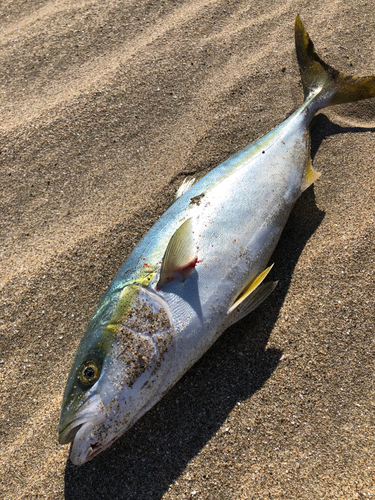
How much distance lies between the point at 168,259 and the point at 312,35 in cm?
243

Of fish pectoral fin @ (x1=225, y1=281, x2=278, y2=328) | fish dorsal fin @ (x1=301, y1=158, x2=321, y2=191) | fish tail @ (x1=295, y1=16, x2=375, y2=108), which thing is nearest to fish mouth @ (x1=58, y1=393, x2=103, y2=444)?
fish pectoral fin @ (x1=225, y1=281, x2=278, y2=328)

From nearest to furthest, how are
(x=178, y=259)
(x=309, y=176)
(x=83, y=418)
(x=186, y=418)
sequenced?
1. (x=83, y=418)
2. (x=178, y=259)
3. (x=186, y=418)
4. (x=309, y=176)

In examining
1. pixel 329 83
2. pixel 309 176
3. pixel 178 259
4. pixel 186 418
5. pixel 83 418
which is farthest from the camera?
pixel 329 83

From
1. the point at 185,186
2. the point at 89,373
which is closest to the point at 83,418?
the point at 89,373

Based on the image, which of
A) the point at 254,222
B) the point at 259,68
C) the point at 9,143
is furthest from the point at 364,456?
the point at 9,143

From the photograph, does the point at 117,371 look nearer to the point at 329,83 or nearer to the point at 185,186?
the point at 185,186

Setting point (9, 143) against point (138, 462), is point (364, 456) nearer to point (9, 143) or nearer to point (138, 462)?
point (138, 462)

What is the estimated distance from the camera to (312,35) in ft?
10.1

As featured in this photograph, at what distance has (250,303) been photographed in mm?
2150

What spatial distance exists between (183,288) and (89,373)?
0.61 metres

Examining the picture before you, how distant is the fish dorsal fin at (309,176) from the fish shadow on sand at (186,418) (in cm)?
58

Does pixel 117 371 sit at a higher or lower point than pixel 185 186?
lower

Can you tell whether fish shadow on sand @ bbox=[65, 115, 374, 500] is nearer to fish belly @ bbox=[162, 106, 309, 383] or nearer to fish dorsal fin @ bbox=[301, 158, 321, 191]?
fish belly @ bbox=[162, 106, 309, 383]

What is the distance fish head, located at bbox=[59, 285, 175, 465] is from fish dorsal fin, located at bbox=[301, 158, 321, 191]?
1.27 m
